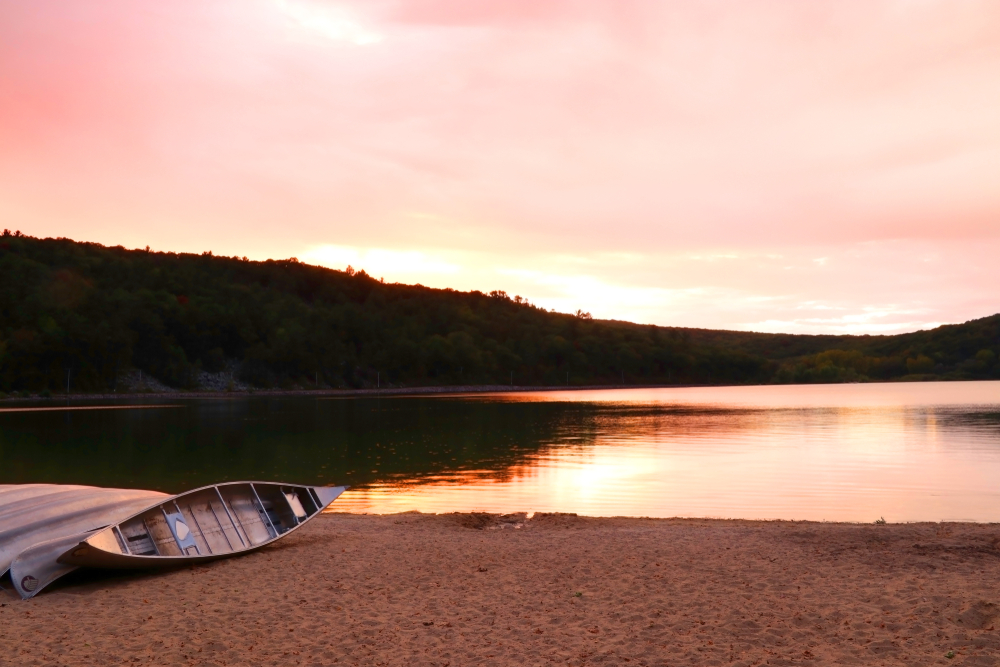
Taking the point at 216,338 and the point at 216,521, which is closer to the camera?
the point at 216,521

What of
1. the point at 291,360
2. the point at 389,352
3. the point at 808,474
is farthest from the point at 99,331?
the point at 808,474

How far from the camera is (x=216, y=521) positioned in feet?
43.5

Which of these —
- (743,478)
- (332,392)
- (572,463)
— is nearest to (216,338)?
(332,392)

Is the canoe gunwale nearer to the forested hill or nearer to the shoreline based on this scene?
the shoreline

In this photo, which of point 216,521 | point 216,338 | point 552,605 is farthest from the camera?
point 216,338

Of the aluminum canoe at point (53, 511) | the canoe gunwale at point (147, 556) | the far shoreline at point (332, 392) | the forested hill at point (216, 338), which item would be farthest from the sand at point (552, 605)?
the forested hill at point (216, 338)

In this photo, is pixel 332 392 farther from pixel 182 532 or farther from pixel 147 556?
pixel 147 556

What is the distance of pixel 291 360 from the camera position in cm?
14900

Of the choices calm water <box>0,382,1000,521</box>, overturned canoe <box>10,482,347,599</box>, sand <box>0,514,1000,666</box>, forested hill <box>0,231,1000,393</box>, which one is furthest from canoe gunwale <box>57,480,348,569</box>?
forested hill <box>0,231,1000,393</box>

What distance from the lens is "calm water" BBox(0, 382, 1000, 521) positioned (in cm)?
2183

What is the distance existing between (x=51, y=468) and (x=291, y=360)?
400 feet

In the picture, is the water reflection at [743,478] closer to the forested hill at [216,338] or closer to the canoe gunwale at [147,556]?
the canoe gunwale at [147,556]

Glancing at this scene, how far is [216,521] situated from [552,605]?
6444 mm

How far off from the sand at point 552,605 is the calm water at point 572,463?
7360 mm
